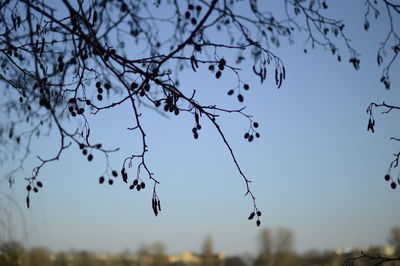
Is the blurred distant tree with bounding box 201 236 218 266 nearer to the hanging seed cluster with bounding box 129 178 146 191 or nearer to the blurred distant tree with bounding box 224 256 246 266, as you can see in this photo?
the blurred distant tree with bounding box 224 256 246 266

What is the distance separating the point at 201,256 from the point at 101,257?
16210mm

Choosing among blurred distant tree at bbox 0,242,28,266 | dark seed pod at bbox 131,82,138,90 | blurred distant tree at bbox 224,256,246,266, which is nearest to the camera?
dark seed pod at bbox 131,82,138,90

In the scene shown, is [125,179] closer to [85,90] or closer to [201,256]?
[85,90]

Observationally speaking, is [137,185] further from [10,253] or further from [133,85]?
[10,253]

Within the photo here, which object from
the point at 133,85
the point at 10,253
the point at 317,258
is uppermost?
the point at 133,85

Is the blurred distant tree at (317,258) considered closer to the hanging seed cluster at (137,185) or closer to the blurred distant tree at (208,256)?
the blurred distant tree at (208,256)

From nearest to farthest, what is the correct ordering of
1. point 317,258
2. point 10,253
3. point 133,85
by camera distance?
point 133,85
point 10,253
point 317,258

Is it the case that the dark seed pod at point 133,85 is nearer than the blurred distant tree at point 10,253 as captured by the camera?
Yes

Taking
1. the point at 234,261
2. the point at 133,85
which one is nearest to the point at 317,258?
the point at 234,261

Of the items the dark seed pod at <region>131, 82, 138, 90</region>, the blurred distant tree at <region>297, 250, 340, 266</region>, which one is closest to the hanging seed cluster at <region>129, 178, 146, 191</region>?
the dark seed pod at <region>131, 82, 138, 90</region>

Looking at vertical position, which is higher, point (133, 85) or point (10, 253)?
point (133, 85)

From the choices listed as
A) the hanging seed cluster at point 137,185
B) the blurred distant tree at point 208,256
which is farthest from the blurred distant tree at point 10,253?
the blurred distant tree at point 208,256

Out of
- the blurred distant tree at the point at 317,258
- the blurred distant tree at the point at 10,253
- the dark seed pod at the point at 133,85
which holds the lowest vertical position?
the blurred distant tree at the point at 317,258

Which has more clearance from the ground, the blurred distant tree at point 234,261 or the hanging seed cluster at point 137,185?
the hanging seed cluster at point 137,185
